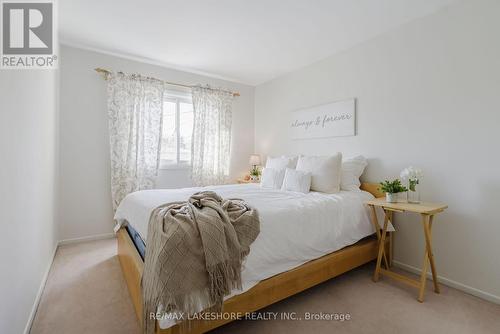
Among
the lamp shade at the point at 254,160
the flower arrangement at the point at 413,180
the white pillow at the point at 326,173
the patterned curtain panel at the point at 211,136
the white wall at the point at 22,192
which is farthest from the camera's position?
the lamp shade at the point at 254,160

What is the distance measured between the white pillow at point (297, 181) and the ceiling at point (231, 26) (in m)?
1.59

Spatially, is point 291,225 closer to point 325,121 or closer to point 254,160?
point 325,121

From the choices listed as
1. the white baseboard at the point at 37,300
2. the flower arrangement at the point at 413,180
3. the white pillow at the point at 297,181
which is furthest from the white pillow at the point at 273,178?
the white baseboard at the point at 37,300

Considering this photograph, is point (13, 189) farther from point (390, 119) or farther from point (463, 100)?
point (463, 100)

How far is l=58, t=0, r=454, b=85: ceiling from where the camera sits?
2.24 meters

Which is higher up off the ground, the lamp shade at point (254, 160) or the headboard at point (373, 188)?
the lamp shade at point (254, 160)

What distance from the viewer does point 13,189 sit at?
1322 millimetres

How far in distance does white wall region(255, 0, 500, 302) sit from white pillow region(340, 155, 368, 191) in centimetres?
13

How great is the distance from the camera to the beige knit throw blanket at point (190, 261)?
3.98ft

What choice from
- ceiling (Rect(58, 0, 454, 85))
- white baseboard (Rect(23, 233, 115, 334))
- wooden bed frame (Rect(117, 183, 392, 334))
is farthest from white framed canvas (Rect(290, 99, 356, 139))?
white baseboard (Rect(23, 233, 115, 334))

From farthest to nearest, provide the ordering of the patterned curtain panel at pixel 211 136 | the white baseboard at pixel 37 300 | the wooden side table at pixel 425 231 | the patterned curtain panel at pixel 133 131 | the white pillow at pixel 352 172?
the patterned curtain panel at pixel 211 136, the patterned curtain panel at pixel 133 131, the white pillow at pixel 352 172, the wooden side table at pixel 425 231, the white baseboard at pixel 37 300
